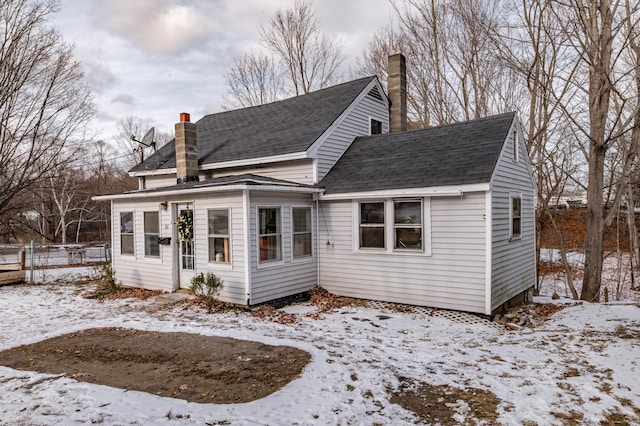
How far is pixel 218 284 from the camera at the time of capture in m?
8.99

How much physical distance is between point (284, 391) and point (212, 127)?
12899mm

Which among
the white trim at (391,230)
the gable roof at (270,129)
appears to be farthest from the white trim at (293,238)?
the gable roof at (270,129)

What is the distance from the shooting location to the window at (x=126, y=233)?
1161 cm

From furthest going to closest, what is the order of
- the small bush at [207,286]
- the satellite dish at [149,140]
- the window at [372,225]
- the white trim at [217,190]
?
the satellite dish at [149,140]
the window at [372,225]
the small bush at [207,286]
the white trim at [217,190]

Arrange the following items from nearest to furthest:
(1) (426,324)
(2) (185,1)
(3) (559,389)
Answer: (3) (559,389)
(1) (426,324)
(2) (185,1)

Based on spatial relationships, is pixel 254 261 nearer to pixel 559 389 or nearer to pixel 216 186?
pixel 216 186

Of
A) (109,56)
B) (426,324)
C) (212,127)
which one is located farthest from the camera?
(212,127)

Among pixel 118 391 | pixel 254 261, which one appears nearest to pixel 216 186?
pixel 254 261

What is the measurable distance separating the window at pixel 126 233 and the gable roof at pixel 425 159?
590 cm

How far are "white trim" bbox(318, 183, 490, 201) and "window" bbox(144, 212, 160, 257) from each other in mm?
4852

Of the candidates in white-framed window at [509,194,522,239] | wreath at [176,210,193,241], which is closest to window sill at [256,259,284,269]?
wreath at [176,210,193,241]

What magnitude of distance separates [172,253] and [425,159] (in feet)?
22.6

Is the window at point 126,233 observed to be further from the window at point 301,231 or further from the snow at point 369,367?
the window at point 301,231

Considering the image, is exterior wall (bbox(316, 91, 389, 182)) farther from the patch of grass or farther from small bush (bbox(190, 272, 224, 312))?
the patch of grass
